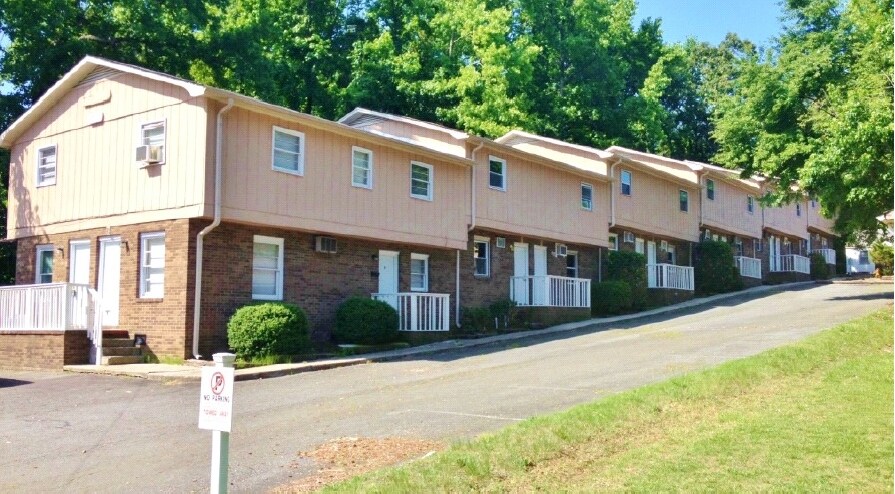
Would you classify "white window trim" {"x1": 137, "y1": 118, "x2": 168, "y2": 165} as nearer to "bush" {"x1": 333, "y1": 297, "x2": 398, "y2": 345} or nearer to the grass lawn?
"bush" {"x1": 333, "y1": 297, "x2": 398, "y2": 345}

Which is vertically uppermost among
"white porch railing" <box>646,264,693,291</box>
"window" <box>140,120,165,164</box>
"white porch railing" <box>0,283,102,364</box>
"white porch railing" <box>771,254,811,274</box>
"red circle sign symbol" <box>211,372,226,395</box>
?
"window" <box>140,120,165,164</box>

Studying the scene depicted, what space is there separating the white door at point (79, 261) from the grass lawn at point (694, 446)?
44.4 feet

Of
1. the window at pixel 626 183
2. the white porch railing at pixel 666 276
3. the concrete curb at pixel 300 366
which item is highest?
the window at pixel 626 183

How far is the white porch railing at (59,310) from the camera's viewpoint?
1789 centimetres

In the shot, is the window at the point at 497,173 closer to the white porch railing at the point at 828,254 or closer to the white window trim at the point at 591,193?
the white window trim at the point at 591,193

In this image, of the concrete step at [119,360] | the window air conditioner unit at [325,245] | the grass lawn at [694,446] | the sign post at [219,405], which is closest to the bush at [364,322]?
the window air conditioner unit at [325,245]

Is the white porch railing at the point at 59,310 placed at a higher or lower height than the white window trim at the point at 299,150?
lower

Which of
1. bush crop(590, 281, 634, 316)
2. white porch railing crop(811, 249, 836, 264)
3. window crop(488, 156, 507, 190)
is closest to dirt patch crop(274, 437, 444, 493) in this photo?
window crop(488, 156, 507, 190)

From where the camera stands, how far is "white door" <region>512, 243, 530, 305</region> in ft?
87.7

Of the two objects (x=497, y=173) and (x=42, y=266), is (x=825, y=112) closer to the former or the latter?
(x=497, y=173)

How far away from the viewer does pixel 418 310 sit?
2186 cm

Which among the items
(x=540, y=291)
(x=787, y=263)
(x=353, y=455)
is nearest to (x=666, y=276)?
(x=540, y=291)

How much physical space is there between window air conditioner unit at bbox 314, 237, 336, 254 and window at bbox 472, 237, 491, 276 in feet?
19.8

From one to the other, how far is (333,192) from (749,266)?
25.2 metres
